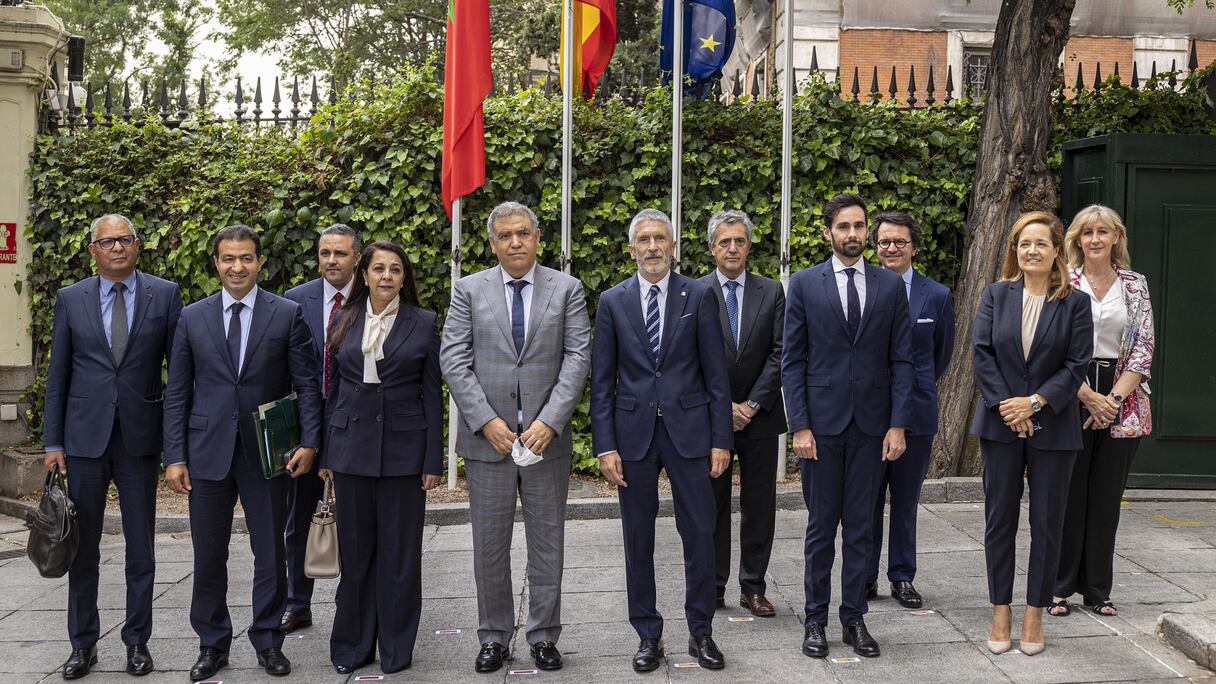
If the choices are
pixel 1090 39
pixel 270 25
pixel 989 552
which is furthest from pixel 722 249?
pixel 270 25

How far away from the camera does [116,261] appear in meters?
5.54

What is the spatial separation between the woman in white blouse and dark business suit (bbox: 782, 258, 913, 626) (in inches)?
48.8

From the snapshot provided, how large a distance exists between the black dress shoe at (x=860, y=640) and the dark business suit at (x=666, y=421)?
0.70 metres

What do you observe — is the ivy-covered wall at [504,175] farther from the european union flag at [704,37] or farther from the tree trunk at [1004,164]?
the tree trunk at [1004,164]

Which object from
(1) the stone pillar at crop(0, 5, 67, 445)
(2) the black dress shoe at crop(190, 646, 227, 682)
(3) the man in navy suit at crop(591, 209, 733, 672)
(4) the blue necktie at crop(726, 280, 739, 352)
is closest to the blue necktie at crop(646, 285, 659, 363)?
(3) the man in navy suit at crop(591, 209, 733, 672)

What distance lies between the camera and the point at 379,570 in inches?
213

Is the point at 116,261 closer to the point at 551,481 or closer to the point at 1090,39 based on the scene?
the point at 551,481

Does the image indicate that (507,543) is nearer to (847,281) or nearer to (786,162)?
(847,281)

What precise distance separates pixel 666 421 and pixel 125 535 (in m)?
2.66

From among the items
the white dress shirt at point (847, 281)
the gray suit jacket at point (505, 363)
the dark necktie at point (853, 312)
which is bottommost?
the gray suit jacket at point (505, 363)

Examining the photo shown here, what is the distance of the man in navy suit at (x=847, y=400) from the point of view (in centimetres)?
549

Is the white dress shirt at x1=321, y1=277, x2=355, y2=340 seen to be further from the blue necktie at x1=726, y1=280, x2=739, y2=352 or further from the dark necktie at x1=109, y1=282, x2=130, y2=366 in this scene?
the blue necktie at x1=726, y1=280, x2=739, y2=352

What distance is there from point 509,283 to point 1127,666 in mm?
3388

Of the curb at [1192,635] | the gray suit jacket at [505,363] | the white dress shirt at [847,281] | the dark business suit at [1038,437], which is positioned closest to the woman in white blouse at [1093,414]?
the curb at [1192,635]
